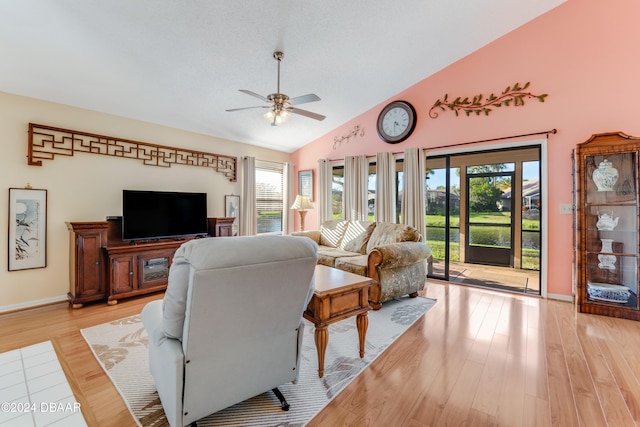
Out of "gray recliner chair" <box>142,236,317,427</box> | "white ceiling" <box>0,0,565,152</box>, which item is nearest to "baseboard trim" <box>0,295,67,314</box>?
"white ceiling" <box>0,0,565,152</box>

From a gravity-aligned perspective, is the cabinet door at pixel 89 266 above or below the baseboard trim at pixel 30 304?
above

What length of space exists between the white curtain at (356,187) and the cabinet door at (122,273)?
3.63m

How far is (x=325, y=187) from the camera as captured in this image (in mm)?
5871

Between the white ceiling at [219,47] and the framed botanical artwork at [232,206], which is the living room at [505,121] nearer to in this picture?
the white ceiling at [219,47]

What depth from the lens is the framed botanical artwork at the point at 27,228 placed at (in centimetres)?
319

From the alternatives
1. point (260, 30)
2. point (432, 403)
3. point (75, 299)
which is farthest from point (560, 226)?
point (75, 299)

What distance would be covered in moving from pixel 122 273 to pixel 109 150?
1747 mm

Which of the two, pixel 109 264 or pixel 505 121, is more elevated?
Answer: pixel 505 121

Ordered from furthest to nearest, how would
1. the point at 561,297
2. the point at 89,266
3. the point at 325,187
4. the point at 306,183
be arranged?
the point at 306,183 < the point at 325,187 < the point at 561,297 < the point at 89,266

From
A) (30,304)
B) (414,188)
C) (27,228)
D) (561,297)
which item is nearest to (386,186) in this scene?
(414,188)

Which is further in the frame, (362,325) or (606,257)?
(606,257)

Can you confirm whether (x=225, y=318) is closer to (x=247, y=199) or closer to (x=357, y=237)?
(x=357, y=237)

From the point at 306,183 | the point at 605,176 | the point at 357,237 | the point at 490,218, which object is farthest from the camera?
the point at 306,183

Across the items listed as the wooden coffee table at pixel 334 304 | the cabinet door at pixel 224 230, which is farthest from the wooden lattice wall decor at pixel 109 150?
the wooden coffee table at pixel 334 304
